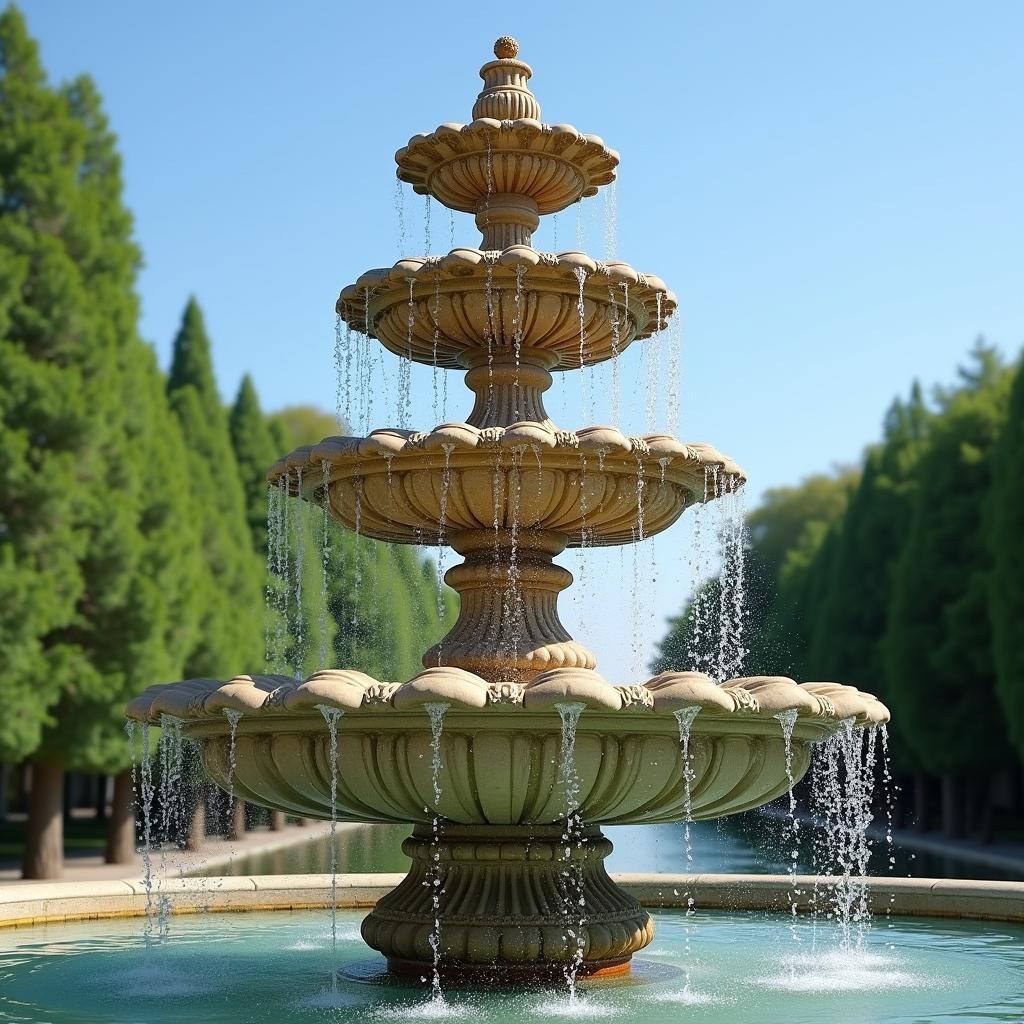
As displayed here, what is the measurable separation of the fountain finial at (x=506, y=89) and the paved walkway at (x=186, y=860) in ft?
38.1

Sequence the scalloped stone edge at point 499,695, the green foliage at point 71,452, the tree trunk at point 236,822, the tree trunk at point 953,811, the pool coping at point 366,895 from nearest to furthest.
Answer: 1. the scalloped stone edge at point 499,695
2. the pool coping at point 366,895
3. the green foliage at point 71,452
4. the tree trunk at point 236,822
5. the tree trunk at point 953,811

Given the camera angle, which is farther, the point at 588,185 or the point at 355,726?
the point at 588,185

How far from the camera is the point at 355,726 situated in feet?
26.3

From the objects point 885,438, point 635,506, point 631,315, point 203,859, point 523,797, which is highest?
point 885,438

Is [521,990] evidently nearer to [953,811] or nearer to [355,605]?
[953,811]

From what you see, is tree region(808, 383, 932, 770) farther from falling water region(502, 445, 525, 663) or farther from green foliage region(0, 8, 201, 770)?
falling water region(502, 445, 525, 663)

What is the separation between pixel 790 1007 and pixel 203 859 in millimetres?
21656

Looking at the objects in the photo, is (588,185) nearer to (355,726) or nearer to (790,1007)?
(355,726)

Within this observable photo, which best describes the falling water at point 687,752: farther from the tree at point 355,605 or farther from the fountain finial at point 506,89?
the tree at point 355,605

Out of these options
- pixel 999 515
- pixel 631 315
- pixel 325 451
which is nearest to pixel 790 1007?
pixel 325 451

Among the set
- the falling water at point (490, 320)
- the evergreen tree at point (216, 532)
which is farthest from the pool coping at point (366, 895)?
the evergreen tree at point (216, 532)

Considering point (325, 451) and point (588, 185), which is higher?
point (588, 185)

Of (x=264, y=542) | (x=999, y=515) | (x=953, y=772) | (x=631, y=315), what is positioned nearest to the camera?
(x=631, y=315)

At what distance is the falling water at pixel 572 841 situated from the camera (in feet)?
25.2
